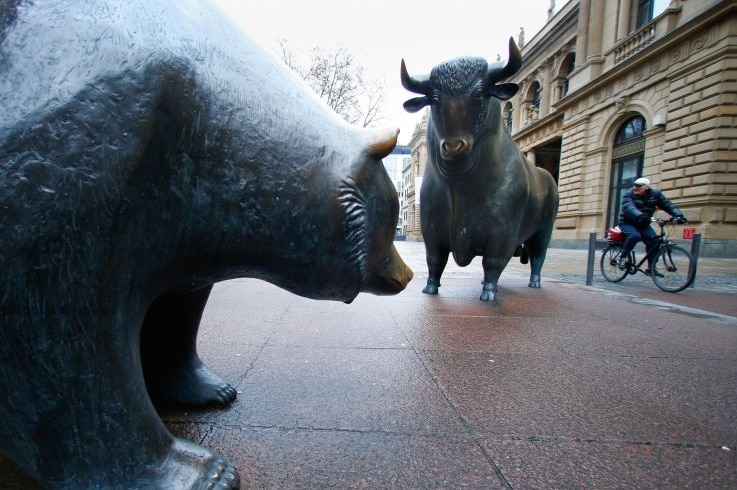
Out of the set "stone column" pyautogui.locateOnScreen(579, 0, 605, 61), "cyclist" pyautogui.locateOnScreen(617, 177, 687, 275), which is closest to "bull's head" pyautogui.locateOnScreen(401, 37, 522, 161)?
"cyclist" pyautogui.locateOnScreen(617, 177, 687, 275)

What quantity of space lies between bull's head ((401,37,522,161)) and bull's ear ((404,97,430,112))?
10 centimetres

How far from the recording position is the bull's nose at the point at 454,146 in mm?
3523

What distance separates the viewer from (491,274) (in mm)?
4293

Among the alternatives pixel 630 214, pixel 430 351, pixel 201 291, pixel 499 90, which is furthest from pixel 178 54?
pixel 630 214

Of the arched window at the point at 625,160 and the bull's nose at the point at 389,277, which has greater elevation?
the arched window at the point at 625,160

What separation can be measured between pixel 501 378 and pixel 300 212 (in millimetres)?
1437

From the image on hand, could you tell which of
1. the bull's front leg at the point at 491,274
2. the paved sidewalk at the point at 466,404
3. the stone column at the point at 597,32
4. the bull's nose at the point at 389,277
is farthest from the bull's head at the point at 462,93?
the stone column at the point at 597,32

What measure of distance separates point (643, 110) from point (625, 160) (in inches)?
96.1

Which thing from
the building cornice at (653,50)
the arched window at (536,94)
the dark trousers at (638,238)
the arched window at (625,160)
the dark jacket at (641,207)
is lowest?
the dark trousers at (638,238)

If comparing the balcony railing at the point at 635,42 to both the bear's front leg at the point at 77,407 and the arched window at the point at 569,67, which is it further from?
the bear's front leg at the point at 77,407

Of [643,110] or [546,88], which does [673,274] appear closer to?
[643,110]

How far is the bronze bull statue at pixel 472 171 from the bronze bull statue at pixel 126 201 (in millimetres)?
2658

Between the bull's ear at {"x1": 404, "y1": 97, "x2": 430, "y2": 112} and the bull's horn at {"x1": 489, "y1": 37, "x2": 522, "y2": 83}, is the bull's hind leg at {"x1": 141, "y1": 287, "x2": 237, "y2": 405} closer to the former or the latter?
the bull's ear at {"x1": 404, "y1": 97, "x2": 430, "y2": 112}

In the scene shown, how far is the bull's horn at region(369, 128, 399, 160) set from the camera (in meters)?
1.21
